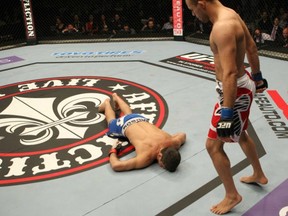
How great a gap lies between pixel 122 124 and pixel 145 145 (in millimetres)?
482

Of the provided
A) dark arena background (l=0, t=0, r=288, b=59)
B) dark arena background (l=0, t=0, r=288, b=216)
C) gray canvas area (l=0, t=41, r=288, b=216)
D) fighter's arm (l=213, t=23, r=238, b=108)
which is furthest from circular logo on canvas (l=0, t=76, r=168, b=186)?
dark arena background (l=0, t=0, r=288, b=59)

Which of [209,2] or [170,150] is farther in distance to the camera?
[170,150]

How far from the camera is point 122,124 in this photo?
11.2ft

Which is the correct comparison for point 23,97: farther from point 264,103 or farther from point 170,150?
point 264,103

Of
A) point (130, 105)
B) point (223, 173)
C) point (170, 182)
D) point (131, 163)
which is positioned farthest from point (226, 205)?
point (130, 105)

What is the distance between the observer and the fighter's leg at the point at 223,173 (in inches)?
89.9

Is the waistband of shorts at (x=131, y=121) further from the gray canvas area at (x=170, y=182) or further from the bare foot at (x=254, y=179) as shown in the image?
the bare foot at (x=254, y=179)

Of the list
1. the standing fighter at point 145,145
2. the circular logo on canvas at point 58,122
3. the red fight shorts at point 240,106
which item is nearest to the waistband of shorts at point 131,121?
the standing fighter at point 145,145

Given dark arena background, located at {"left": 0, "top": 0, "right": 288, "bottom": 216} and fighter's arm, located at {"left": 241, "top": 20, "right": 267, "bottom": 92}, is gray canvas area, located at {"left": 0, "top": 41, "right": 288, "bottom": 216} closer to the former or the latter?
dark arena background, located at {"left": 0, "top": 0, "right": 288, "bottom": 216}

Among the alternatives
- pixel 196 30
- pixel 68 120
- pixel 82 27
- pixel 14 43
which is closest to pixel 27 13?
pixel 14 43

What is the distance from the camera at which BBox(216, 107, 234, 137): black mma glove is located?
202 centimetres

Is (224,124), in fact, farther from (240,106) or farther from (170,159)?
(170,159)

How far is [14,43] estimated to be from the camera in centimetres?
810

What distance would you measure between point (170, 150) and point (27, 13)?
617cm
